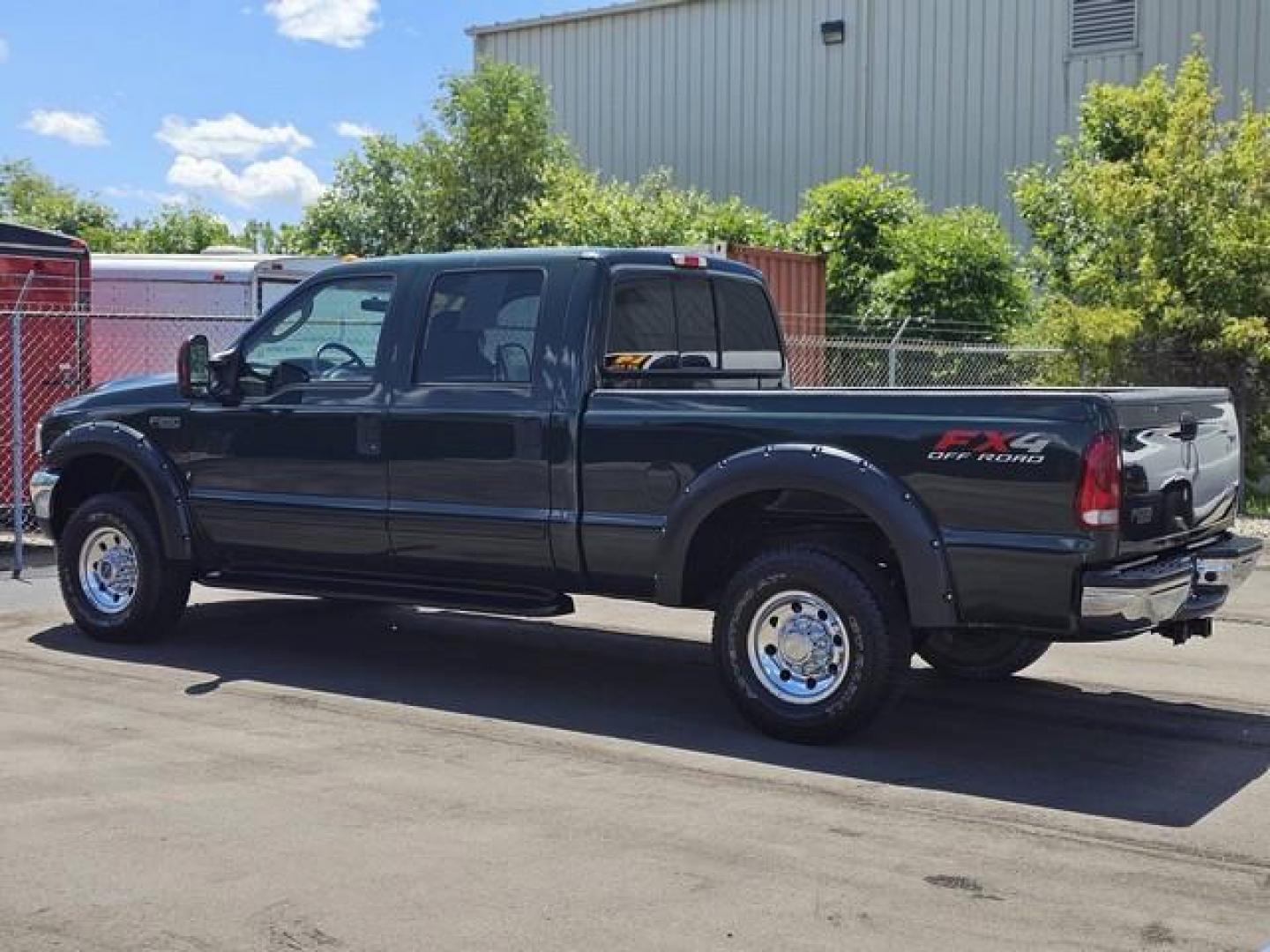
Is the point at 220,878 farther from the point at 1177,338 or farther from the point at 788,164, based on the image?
the point at 788,164

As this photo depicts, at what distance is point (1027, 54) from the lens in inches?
1070

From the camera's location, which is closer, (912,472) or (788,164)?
(912,472)

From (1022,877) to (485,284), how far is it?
3.98 m

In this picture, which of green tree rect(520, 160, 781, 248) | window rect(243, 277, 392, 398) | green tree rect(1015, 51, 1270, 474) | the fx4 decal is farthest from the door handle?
green tree rect(520, 160, 781, 248)

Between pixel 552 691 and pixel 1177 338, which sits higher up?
pixel 1177 338

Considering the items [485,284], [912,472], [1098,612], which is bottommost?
[1098,612]

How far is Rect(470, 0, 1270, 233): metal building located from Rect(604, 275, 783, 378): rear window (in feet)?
63.8

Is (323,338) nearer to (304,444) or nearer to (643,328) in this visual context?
(304,444)

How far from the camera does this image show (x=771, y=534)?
7043mm

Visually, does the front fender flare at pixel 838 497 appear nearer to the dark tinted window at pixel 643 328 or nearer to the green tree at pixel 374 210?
the dark tinted window at pixel 643 328

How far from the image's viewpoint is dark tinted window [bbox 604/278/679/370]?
7.50 metres

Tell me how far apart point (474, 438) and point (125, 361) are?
10.1 meters

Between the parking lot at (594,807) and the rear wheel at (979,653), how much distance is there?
10 cm

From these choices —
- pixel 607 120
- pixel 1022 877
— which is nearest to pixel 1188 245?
pixel 1022 877
